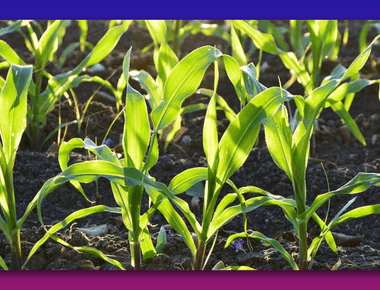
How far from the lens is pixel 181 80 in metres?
1.67

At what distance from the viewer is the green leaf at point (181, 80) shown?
1.66 metres

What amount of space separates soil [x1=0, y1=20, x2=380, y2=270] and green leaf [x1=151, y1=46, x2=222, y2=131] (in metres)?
0.36

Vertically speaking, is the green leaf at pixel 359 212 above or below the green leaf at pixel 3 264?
above

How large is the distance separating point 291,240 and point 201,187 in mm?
345

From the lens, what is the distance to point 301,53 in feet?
9.76

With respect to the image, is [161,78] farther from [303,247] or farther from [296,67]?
[303,247]

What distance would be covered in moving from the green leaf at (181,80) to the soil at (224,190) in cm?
36

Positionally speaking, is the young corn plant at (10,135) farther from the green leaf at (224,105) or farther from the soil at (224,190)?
the green leaf at (224,105)

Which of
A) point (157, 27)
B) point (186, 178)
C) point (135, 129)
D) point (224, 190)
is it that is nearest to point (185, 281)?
point (186, 178)

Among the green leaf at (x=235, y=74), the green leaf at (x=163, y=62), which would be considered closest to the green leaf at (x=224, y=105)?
the green leaf at (x=163, y=62)

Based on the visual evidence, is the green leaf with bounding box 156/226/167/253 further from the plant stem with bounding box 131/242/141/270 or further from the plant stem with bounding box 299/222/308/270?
the plant stem with bounding box 299/222/308/270

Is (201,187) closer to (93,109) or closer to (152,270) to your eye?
(152,270)

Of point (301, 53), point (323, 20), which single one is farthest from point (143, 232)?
point (301, 53)

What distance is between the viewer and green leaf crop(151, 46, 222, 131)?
1.66 metres
